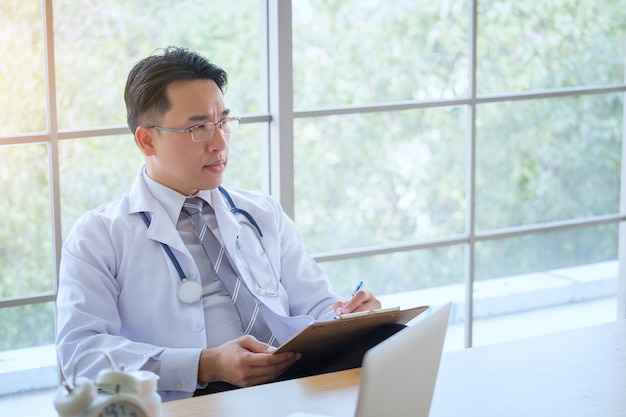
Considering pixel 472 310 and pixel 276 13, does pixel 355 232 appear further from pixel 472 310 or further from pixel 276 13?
pixel 276 13

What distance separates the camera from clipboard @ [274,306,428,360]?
2102mm

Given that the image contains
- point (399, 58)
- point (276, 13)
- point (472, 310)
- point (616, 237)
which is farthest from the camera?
point (616, 237)

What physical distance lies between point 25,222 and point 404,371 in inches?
68.2

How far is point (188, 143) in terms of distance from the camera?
2.63 metres

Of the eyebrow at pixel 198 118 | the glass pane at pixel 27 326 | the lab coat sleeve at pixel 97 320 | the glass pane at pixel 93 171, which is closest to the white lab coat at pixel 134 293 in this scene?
the lab coat sleeve at pixel 97 320

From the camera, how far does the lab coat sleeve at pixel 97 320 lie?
2.36 meters

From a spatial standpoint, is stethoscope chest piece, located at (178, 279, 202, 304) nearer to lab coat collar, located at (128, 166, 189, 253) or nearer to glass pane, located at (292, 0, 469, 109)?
lab coat collar, located at (128, 166, 189, 253)

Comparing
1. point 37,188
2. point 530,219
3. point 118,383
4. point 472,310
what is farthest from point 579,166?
point 118,383

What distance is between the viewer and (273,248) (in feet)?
9.20

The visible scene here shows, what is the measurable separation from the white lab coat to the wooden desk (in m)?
0.44

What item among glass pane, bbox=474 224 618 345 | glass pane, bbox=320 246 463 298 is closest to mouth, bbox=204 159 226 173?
glass pane, bbox=320 246 463 298

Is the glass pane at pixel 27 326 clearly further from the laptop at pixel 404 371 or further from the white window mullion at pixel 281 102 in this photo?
the laptop at pixel 404 371

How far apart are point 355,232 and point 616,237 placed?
4.31 feet

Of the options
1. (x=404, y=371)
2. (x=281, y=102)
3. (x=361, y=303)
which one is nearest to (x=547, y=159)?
(x=281, y=102)
